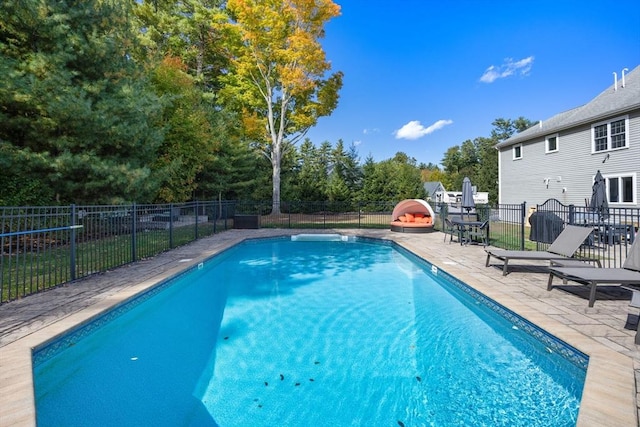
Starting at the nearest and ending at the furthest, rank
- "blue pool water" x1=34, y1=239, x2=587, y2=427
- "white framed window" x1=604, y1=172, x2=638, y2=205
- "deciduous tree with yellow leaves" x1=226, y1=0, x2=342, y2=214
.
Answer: "blue pool water" x1=34, y1=239, x2=587, y2=427 < "white framed window" x1=604, y1=172, x2=638, y2=205 < "deciduous tree with yellow leaves" x1=226, y1=0, x2=342, y2=214

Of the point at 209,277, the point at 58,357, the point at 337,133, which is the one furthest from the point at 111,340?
the point at 337,133

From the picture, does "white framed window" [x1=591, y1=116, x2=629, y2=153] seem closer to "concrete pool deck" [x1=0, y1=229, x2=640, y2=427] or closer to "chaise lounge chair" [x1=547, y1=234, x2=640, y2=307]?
"concrete pool deck" [x1=0, y1=229, x2=640, y2=427]

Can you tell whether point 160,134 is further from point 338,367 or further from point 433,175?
point 433,175

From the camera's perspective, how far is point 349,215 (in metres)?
23.9

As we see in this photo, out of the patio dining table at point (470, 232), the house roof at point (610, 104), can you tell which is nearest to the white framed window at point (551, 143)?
the house roof at point (610, 104)

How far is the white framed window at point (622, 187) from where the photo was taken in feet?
44.1

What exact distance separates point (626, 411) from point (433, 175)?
2962 inches

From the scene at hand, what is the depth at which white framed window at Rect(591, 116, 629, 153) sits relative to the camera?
1380 cm

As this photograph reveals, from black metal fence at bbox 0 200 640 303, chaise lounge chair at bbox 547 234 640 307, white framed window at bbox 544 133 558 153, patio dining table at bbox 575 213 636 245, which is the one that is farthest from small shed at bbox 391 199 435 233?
chaise lounge chair at bbox 547 234 640 307

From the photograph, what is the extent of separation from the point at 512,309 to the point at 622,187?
14.6 metres

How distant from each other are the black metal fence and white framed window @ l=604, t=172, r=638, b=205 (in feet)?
7.38

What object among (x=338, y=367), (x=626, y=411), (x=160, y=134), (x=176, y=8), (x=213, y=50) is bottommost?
(x=338, y=367)

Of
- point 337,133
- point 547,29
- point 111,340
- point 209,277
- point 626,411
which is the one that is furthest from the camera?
point 337,133

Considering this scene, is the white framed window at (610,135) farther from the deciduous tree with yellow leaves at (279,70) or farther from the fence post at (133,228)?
the fence post at (133,228)
